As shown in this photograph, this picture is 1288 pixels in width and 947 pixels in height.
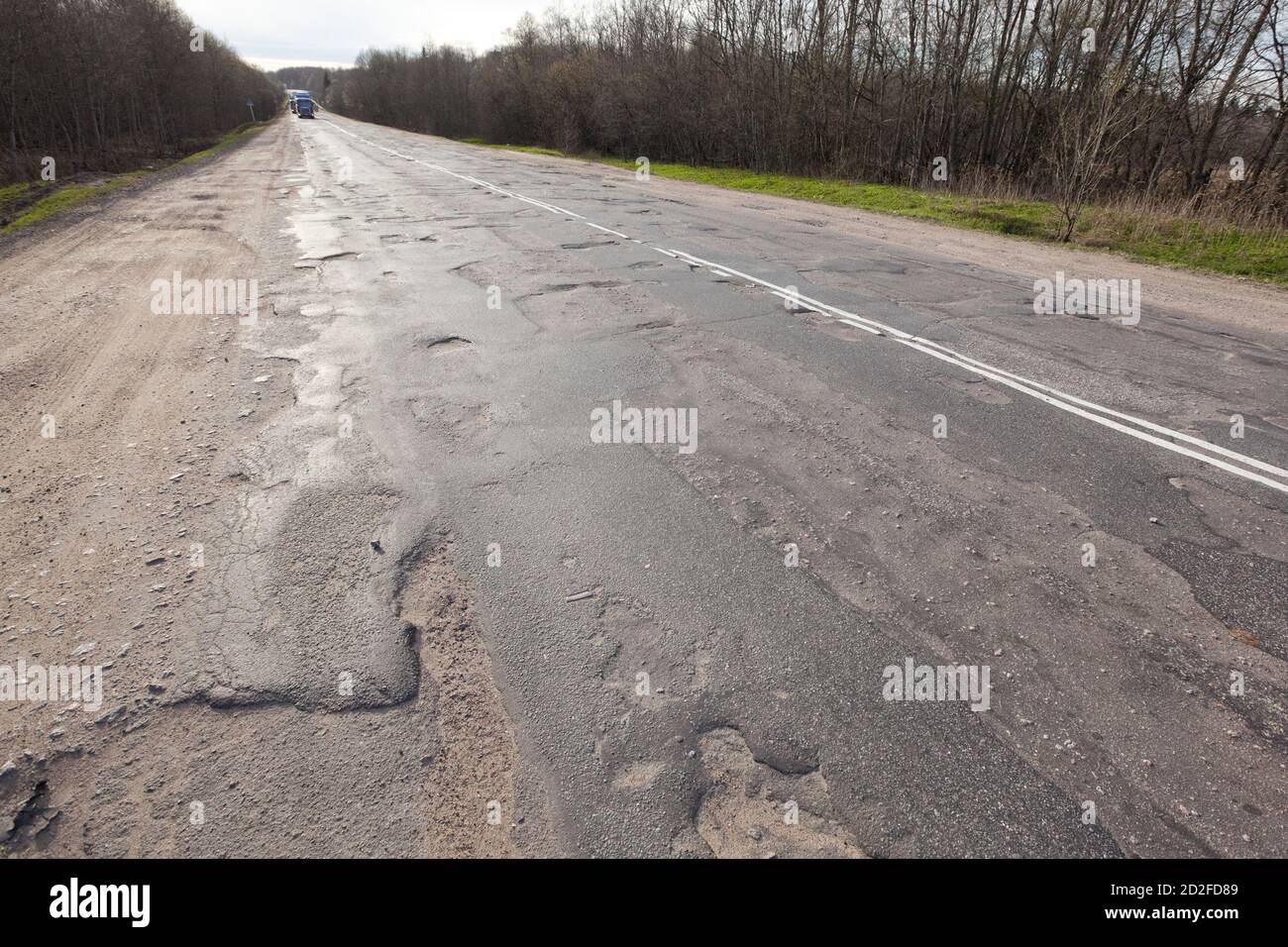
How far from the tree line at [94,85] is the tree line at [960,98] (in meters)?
20.9

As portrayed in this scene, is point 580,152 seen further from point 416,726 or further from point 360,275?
point 416,726

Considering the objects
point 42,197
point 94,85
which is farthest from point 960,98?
point 94,85

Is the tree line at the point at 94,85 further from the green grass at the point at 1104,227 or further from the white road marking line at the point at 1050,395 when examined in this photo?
the green grass at the point at 1104,227

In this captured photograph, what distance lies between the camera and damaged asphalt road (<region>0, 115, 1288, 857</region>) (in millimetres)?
2244

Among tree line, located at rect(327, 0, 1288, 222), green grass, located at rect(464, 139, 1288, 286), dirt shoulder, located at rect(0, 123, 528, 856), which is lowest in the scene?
dirt shoulder, located at rect(0, 123, 528, 856)

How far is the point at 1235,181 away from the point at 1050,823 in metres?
20.8

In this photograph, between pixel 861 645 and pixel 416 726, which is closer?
pixel 416 726

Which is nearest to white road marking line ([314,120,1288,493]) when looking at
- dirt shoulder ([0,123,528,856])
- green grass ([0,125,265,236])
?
dirt shoulder ([0,123,528,856])

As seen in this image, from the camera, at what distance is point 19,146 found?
75.4 feet

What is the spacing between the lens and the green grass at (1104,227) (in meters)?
10.8

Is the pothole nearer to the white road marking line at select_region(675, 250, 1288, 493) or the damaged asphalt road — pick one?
the damaged asphalt road

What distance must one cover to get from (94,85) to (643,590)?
3459cm

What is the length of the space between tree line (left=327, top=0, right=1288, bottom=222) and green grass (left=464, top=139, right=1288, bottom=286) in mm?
772
